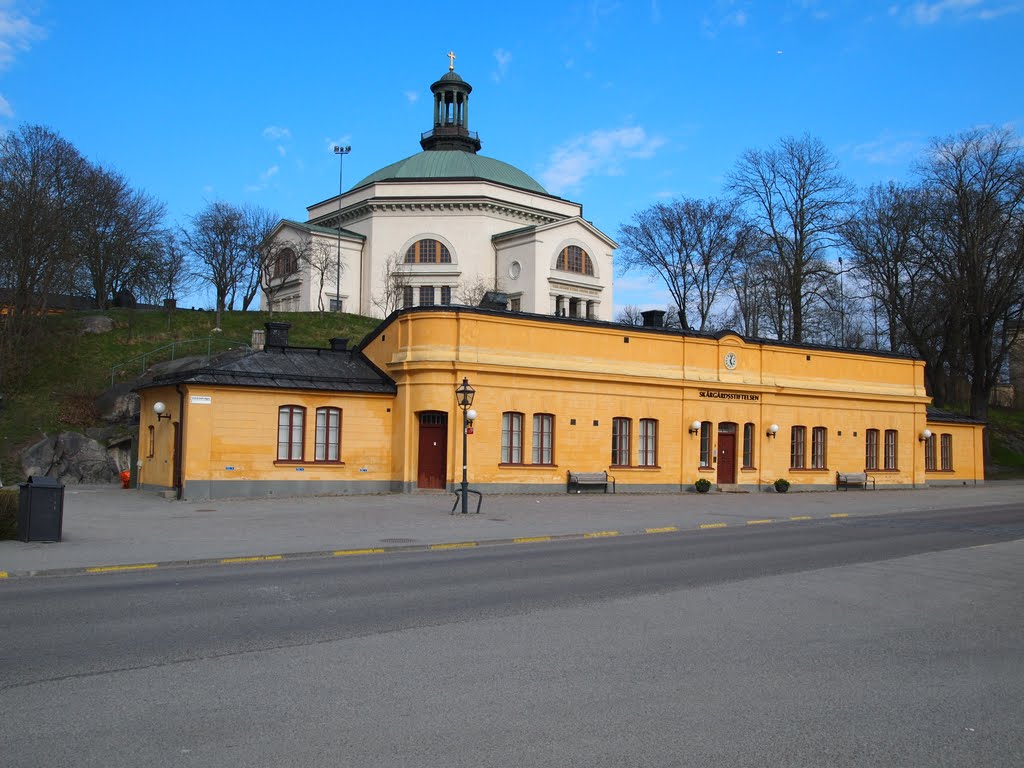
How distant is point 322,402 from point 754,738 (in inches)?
923

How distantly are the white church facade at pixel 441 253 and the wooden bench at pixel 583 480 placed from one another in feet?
115

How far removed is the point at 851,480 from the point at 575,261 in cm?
3488

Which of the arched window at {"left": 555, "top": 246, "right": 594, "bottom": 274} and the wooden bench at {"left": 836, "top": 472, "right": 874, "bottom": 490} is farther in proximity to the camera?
the arched window at {"left": 555, "top": 246, "right": 594, "bottom": 274}

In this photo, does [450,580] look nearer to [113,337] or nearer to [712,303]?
[113,337]

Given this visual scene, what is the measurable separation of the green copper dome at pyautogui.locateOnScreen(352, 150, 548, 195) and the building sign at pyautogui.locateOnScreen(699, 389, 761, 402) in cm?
3828

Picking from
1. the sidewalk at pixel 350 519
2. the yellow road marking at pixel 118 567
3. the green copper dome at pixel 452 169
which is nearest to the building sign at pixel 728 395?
the sidewalk at pixel 350 519

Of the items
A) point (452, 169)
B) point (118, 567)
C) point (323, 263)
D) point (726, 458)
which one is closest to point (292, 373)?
point (118, 567)

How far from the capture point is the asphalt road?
5.84 metres

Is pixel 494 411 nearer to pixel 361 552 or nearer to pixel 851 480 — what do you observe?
pixel 361 552

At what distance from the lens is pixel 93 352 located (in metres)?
43.4

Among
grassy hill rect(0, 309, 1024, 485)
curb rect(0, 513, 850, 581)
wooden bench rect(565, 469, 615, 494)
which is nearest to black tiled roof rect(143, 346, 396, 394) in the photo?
wooden bench rect(565, 469, 615, 494)

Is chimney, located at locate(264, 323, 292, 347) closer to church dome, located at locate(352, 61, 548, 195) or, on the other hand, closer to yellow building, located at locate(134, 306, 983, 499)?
yellow building, located at locate(134, 306, 983, 499)

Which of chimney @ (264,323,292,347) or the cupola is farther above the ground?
the cupola

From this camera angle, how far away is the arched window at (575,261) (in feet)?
221
